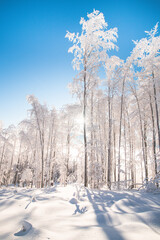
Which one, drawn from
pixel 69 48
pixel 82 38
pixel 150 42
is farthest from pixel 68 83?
pixel 150 42

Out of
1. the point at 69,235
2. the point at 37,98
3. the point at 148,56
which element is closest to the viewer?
the point at 69,235

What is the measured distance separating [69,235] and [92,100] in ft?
31.6

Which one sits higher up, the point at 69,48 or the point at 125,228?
the point at 69,48

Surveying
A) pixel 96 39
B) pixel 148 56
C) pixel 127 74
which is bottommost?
pixel 127 74

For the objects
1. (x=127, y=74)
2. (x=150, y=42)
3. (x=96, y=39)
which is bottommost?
(x=127, y=74)

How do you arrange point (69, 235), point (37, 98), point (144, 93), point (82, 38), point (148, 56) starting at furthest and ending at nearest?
point (37, 98) → point (144, 93) → point (148, 56) → point (82, 38) → point (69, 235)

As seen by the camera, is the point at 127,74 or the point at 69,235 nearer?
the point at 69,235

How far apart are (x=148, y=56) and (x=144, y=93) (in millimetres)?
2748

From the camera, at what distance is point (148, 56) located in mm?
9047

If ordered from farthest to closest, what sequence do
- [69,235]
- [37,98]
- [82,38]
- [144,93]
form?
[37,98]
[144,93]
[82,38]
[69,235]

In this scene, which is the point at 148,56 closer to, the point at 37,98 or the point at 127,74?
the point at 127,74

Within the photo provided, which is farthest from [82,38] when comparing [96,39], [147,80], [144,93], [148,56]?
[144,93]

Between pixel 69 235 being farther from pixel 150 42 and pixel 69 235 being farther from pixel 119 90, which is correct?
pixel 150 42

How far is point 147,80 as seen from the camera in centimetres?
913
